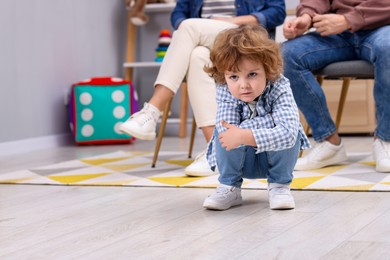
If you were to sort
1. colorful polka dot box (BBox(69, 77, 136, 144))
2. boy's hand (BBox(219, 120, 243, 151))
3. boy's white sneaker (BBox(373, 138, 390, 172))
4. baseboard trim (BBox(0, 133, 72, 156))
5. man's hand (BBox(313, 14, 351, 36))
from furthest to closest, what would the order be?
colorful polka dot box (BBox(69, 77, 136, 144)) → baseboard trim (BBox(0, 133, 72, 156)) → man's hand (BBox(313, 14, 351, 36)) → boy's white sneaker (BBox(373, 138, 390, 172)) → boy's hand (BBox(219, 120, 243, 151))

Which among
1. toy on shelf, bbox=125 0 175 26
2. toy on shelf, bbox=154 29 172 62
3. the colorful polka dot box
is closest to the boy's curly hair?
the colorful polka dot box

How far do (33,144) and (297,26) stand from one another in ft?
5.24

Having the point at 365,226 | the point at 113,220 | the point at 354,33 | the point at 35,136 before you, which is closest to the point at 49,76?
the point at 35,136

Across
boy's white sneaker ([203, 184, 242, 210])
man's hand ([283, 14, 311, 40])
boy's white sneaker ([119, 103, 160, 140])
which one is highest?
man's hand ([283, 14, 311, 40])

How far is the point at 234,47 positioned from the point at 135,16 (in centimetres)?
249

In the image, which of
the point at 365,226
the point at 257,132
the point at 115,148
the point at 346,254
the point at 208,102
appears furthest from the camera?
the point at 115,148

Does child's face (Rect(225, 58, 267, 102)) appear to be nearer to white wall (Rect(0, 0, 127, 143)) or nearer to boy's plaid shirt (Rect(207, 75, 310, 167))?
boy's plaid shirt (Rect(207, 75, 310, 167))

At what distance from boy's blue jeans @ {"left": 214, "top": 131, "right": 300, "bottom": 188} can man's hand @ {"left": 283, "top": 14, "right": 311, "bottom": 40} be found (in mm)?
768

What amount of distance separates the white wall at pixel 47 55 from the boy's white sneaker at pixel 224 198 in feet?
5.75

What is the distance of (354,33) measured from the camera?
2238mm

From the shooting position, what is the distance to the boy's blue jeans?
61.4 inches

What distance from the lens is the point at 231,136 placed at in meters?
1.46

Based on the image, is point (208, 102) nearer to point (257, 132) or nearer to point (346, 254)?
point (257, 132)

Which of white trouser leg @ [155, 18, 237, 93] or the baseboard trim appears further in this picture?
the baseboard trim
